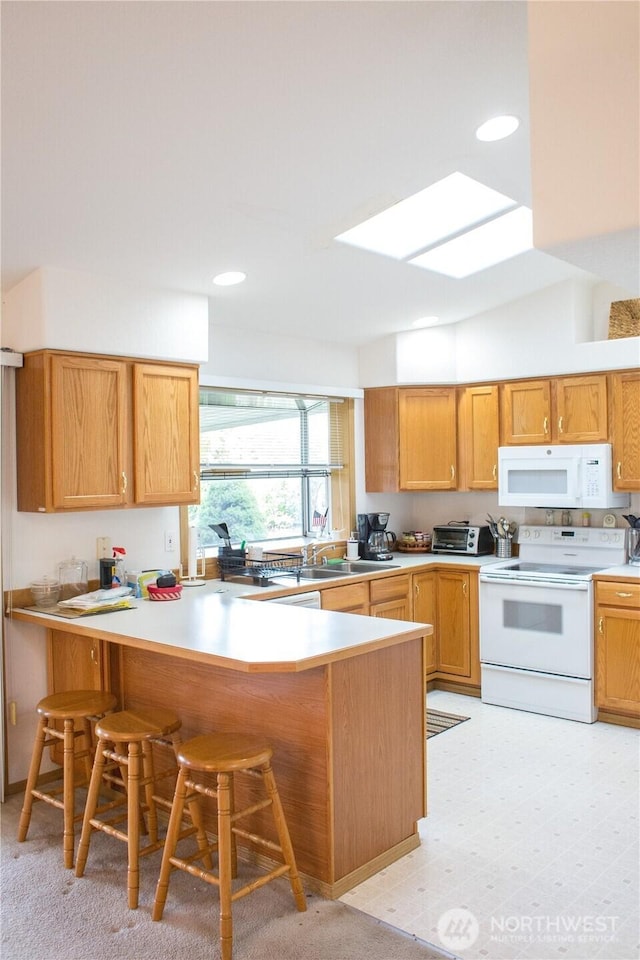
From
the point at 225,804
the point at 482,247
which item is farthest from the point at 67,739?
the point at 482,247

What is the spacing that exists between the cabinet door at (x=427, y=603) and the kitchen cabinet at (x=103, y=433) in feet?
5.95

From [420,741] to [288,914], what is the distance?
32.4 inches

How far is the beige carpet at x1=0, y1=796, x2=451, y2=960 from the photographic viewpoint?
7.56ft

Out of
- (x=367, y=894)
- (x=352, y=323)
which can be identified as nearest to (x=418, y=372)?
(x=352, y=323)

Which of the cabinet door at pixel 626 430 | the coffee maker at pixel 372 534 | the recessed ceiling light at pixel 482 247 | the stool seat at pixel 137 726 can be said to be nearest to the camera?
the stool seat at pixel 137 726

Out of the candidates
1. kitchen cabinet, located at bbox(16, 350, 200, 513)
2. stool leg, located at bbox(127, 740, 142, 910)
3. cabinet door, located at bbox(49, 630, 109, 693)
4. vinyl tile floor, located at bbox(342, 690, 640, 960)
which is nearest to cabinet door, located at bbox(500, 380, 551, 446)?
vinyl tile floor, located at bbox(342, 690, 640, 960)

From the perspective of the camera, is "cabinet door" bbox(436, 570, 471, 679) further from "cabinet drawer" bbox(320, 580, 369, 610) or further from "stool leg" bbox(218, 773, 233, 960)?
"stool leg" bbox(218, 773, 233, 960)

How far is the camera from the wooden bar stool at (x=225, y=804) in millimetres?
2357

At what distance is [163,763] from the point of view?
131 inches

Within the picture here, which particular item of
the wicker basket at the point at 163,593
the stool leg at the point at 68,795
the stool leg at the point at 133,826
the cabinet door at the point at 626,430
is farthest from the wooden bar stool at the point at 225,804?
the cabinet door at the point at 626,430

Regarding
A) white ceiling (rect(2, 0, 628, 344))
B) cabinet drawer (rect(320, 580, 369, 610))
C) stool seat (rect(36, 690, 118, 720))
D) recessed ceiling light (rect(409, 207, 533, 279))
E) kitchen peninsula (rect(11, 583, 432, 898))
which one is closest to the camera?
white ceiling (rect(2, 0, 628, 344))

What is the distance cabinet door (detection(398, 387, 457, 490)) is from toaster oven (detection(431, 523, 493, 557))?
338mm

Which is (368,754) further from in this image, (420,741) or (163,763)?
(163,763)

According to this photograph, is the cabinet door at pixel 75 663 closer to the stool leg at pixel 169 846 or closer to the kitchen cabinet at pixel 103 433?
the kitchen cabinet at pixel 103 433
